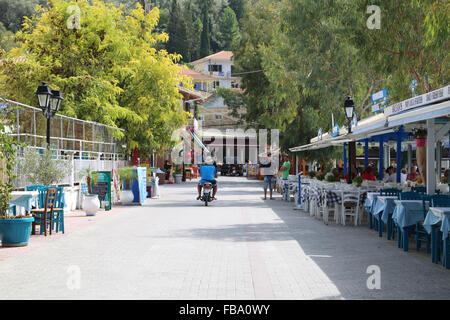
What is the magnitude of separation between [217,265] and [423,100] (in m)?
4.69

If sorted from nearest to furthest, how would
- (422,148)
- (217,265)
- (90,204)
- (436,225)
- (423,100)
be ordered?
(217,265)
(436,225)
(423,100)
(422,148)
(90,204)

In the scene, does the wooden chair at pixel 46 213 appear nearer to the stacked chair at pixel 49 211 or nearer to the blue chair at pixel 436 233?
the stacked chair at pixel 49 211

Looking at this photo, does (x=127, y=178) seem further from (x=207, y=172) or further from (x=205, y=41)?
(x=205, y=41)

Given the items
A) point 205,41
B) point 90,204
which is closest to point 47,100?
point 90,204

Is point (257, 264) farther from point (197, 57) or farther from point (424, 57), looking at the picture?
point (197, 57)

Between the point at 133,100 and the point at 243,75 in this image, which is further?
the point at 243,75

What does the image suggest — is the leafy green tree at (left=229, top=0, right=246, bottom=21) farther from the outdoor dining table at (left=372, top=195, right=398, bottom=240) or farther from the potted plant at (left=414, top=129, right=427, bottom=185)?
the outdoor dining table at (left=372, top=195, right=398, bottom=240)

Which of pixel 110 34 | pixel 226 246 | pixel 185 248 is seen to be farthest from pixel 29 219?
pixel 110 34

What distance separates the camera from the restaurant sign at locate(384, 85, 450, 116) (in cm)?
969

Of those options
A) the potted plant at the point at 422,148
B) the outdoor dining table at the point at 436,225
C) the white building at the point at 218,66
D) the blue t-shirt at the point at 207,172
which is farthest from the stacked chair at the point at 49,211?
the white building at the point at 218,66

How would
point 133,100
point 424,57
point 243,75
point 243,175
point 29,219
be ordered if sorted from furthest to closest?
point 243,175 < point 243,75 < point 133,100 < point 424,57 < point 29,219

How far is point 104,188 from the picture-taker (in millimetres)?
20812

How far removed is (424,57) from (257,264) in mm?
9514

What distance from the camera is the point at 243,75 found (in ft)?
137
